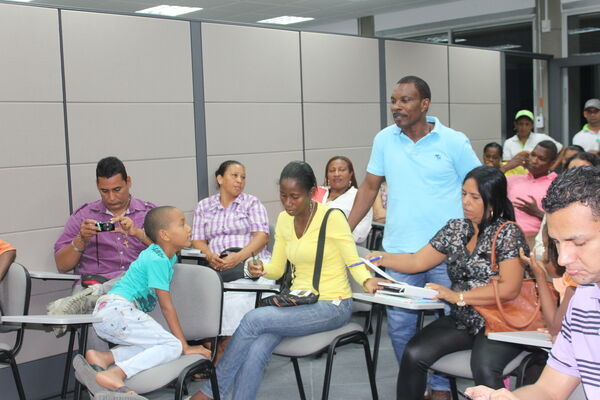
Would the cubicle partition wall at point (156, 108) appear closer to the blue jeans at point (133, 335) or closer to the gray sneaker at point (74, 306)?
the gray sneaker at point (74, 306)

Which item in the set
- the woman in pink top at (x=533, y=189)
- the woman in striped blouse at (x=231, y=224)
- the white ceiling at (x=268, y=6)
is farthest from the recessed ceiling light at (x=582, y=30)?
the woman in striped blouse at (x=231, y=224)

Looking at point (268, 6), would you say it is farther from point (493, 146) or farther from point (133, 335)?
point (133, 335)

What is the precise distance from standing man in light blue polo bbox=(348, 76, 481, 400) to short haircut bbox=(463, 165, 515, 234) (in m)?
0.42

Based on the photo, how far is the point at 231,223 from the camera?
13.3 ft

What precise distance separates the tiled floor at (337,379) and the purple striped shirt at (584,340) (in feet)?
6.56

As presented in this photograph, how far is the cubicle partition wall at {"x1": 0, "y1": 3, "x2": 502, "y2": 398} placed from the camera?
3570 mm

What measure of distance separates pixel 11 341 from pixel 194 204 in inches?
56.0

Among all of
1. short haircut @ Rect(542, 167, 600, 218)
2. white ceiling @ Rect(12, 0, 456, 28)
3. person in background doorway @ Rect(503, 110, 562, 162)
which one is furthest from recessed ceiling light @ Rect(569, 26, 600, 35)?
short haircut @ Rect(542, 167, 600, 218)

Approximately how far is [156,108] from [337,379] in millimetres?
2056

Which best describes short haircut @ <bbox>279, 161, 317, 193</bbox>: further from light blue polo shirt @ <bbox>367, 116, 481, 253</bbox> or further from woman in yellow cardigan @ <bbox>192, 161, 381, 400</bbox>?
light blue polo shirt @ <bbox>367, 116, 481, 253</bbox>

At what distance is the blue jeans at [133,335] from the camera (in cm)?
262

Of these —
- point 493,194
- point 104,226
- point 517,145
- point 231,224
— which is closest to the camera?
point 493,194

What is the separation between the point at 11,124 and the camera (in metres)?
3.51

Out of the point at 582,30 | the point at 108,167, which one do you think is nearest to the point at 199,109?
the point at 108,167
